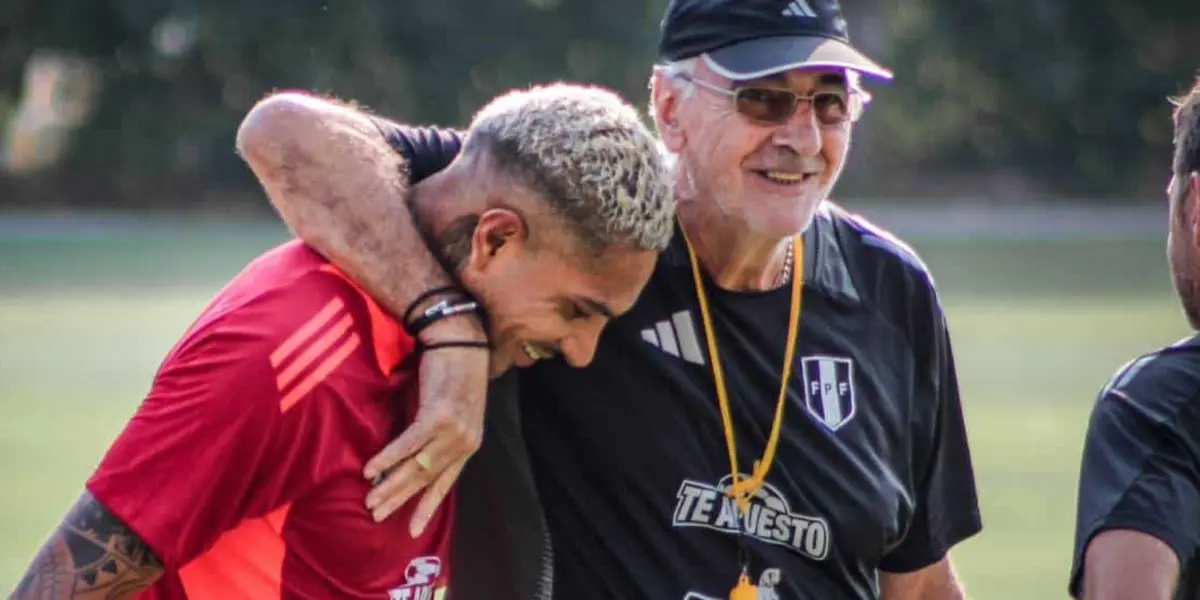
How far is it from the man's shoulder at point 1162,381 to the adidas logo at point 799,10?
3.58 feet

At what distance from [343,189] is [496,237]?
0.33 metres

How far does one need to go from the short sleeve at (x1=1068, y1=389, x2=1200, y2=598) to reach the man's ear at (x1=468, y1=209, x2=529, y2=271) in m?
1.03

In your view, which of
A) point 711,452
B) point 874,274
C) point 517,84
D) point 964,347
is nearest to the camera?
point 711,452

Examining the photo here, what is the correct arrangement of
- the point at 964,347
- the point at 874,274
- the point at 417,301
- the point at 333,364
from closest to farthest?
1. the point at 333,364
2. the point at 417,301
3. the point at 874,274
4. the point at 964,347

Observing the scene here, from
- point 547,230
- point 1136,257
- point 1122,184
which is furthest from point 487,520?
point 1122,184

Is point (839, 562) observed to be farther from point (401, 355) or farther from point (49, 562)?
point (49, 562)

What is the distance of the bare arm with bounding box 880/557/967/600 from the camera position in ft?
13.0

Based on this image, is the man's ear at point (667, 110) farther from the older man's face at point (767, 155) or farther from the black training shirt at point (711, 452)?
the black training shirt at point (711, 452)

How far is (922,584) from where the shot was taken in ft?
13.1

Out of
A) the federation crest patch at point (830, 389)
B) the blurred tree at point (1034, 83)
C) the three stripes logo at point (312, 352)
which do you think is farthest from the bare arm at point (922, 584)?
the blurred tree at point (1034, 83)

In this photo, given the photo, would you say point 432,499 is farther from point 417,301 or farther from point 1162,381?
point 1162,381

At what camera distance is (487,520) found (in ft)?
11.9

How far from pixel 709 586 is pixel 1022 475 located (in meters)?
7.74

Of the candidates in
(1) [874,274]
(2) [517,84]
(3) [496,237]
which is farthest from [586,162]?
(2) [517,84]
